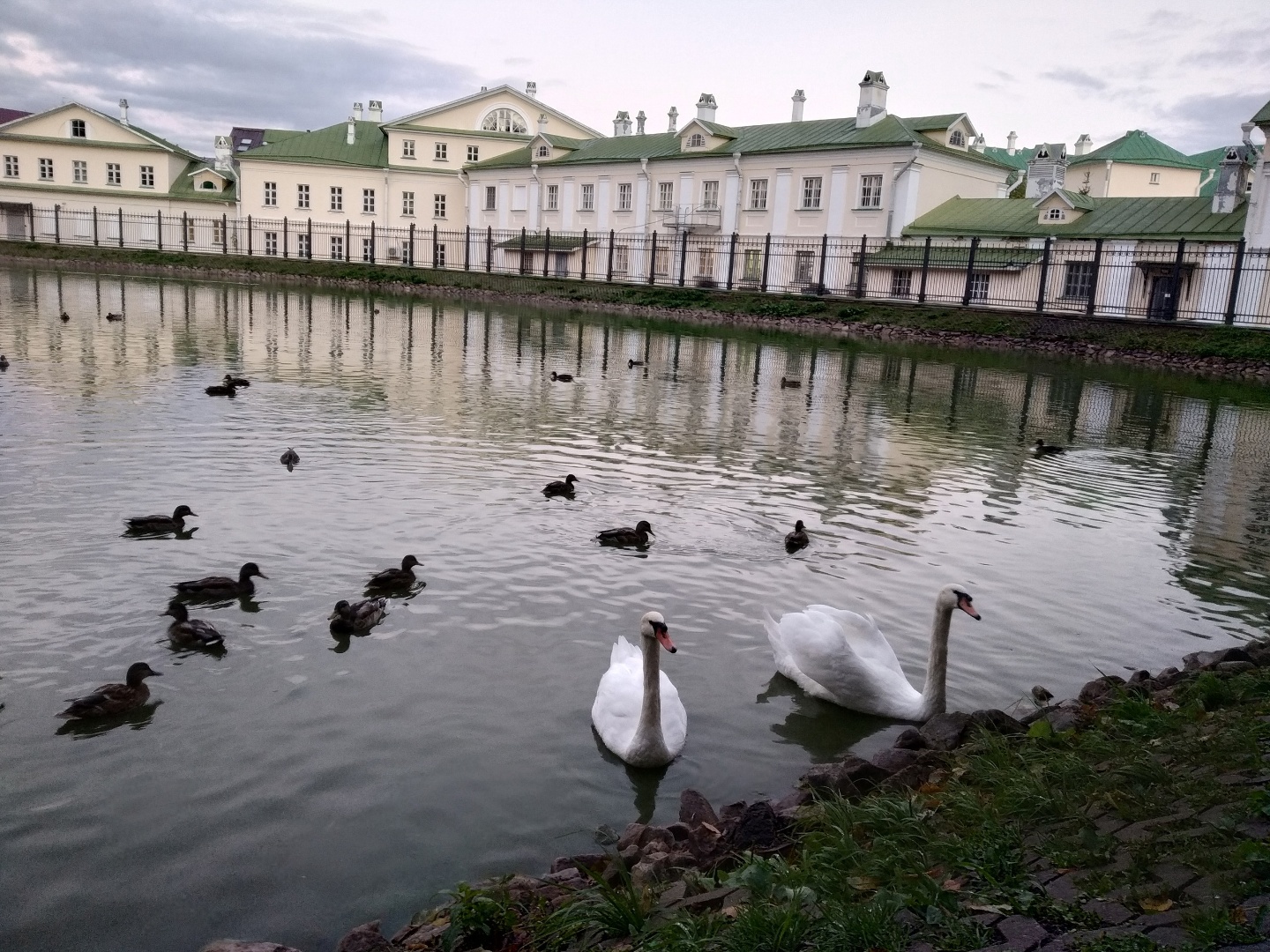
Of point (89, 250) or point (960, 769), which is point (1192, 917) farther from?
point (89, 250)

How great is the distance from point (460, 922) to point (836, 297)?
132ft

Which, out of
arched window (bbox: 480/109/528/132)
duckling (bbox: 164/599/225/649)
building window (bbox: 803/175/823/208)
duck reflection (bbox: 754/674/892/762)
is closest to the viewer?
duck reflection (bbox: 754/674/892/762)

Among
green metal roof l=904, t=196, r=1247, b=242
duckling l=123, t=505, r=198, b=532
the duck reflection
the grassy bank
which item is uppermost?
green metal roof l=904, t=196, r=1247, b=242

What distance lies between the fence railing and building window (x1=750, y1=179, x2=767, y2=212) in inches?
70.4

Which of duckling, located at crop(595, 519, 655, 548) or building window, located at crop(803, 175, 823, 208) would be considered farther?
building window, located at crop(803, 175, 823, 208)

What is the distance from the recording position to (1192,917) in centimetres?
346

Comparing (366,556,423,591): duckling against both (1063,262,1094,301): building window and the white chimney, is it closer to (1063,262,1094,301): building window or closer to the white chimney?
(1063,262,1094,301): building window

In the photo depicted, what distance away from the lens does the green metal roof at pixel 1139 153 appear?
65438 millimetres

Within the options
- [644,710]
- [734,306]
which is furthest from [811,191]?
[644,710]

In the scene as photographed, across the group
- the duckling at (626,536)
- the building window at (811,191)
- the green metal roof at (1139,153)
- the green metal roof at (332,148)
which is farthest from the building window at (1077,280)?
the green metal roof at (332,148)

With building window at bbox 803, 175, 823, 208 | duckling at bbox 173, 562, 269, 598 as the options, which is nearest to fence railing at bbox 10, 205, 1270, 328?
building window at bbox 803, 175, 823, 208

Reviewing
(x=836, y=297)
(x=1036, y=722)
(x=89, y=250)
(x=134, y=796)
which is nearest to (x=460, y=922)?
(x=134, y=796)

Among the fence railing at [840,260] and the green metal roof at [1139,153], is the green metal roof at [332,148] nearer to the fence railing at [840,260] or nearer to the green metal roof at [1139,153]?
the fence railing at [840,260]

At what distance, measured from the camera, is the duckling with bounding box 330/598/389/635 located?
7680mm
